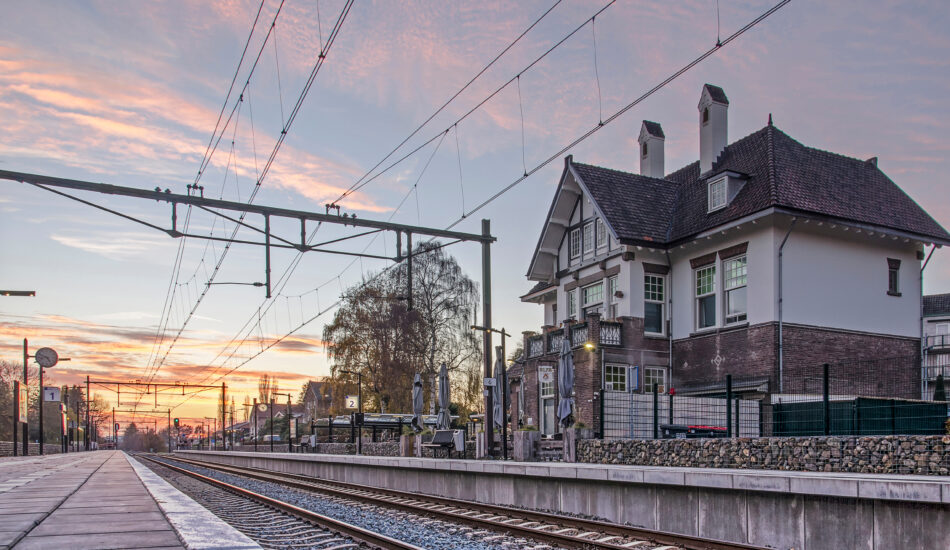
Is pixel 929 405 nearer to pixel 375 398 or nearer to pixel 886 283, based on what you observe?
pixel 886 283

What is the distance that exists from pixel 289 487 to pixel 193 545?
63.0 ft

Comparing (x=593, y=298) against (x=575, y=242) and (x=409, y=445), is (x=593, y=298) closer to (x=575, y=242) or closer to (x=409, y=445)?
(x=575, y=242)

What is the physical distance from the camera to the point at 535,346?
3500cm

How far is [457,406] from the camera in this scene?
5538 cm

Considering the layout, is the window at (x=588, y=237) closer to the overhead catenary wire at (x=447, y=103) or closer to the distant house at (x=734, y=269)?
the distant house at (x=734, y=269)

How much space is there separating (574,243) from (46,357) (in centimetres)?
3556

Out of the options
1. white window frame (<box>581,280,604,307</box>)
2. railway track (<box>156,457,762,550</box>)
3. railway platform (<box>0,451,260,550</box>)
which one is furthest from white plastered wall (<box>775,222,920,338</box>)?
railway platform (<box>0,451,260,550</box>)

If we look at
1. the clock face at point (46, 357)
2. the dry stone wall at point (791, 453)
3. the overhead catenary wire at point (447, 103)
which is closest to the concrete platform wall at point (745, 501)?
the dry stone wall at point (791, 453)

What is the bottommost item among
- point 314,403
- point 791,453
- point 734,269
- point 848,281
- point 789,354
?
point 314,403

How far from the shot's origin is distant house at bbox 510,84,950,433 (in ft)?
83.8

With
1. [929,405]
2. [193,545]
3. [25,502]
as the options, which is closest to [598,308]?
[929,405]

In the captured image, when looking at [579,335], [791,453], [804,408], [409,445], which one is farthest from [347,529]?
[579,335]

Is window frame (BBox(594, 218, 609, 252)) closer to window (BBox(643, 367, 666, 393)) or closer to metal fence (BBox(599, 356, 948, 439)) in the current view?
window (BBox(643, 367, 666, 393))

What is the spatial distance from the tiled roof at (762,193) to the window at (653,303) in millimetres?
1558
